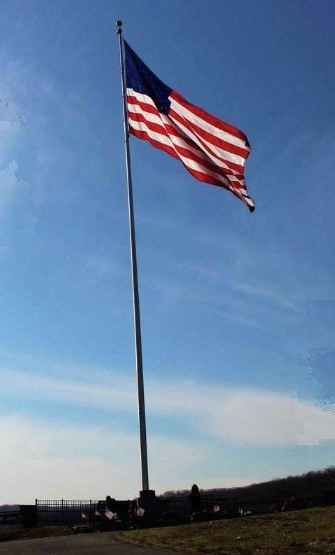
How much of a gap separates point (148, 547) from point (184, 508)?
42.8 feet

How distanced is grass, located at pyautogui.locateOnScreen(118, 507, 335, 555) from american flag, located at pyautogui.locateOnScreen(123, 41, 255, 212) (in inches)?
338

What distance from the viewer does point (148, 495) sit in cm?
1598

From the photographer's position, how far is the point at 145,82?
19.9 meters

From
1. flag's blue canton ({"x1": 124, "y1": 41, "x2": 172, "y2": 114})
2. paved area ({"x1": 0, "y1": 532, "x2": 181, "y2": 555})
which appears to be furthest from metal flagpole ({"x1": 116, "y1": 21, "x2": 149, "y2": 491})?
paved area ({"x1": 0, "y1": 532, "x2": 181, "y2": 555})

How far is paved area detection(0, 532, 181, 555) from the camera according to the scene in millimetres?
11305

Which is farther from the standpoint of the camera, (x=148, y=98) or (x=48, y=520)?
(x=48, y=520)

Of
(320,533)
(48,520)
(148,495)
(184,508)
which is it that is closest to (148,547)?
(320,533)

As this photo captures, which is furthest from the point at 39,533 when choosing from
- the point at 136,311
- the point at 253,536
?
the point at 253,536

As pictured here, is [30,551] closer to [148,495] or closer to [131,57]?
[148,495]

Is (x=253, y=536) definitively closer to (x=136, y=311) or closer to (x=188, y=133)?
(x=136, y=311)

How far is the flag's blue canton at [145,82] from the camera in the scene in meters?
19.4

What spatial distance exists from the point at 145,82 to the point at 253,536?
45.8 ft

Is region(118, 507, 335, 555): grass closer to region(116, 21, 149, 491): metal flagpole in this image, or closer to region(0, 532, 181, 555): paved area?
region(0, 532, 181, 555): paved area

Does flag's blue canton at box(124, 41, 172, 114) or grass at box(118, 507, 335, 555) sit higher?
flag's blue canton at box(124, 41, 172, 114)
